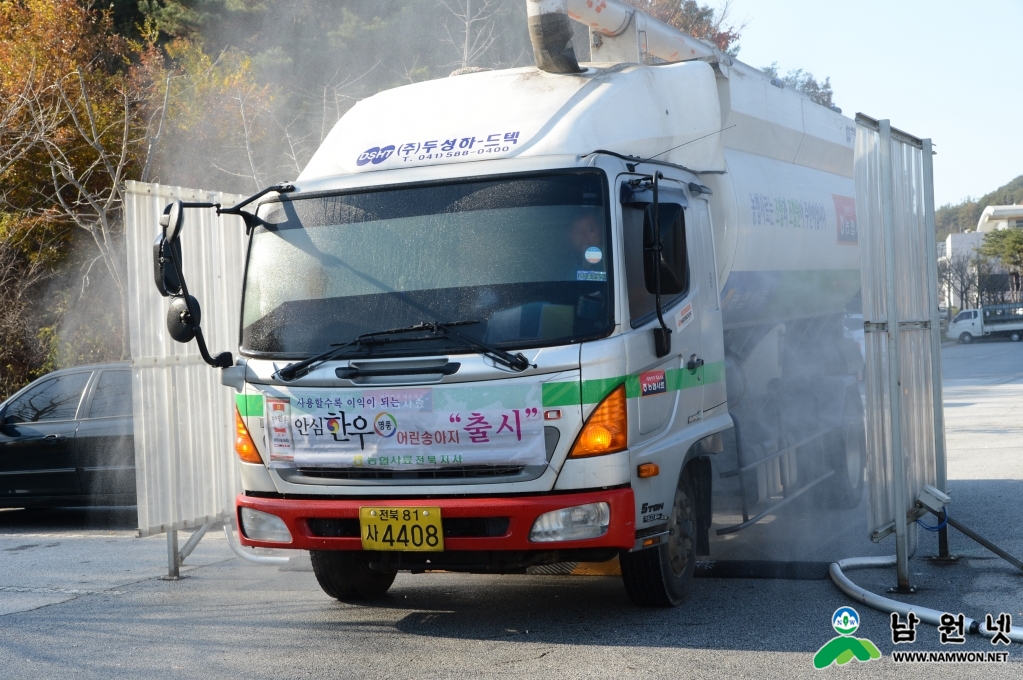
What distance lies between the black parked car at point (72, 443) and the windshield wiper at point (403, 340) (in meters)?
5.20

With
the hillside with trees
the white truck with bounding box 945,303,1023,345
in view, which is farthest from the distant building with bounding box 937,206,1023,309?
the hillside with trees

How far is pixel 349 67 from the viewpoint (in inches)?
706

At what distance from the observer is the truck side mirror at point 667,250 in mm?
5262

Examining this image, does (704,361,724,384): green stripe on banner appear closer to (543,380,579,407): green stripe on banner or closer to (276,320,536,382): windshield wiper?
(543,380,579,407): green stripe on banner

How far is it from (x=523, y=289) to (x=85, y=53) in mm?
15232

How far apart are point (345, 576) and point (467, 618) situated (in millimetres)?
807

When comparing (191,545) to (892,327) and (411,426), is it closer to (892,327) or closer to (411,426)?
(411,426)

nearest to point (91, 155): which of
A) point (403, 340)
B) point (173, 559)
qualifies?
point (173, 559)

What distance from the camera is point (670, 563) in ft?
18.9

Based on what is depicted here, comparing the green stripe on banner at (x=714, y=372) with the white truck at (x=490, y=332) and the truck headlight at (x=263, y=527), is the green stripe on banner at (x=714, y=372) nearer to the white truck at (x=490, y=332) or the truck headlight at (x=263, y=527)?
the white truck at (x=490, y=332)

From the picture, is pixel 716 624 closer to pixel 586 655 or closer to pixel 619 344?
pixel 586 655

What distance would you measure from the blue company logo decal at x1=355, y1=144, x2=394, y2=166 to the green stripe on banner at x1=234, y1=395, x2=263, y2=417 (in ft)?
4.48

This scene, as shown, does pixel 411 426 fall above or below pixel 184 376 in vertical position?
below

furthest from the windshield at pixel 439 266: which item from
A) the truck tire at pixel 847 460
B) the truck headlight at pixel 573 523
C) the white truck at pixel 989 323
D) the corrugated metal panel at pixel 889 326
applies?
the white truck at pixel 989 323
